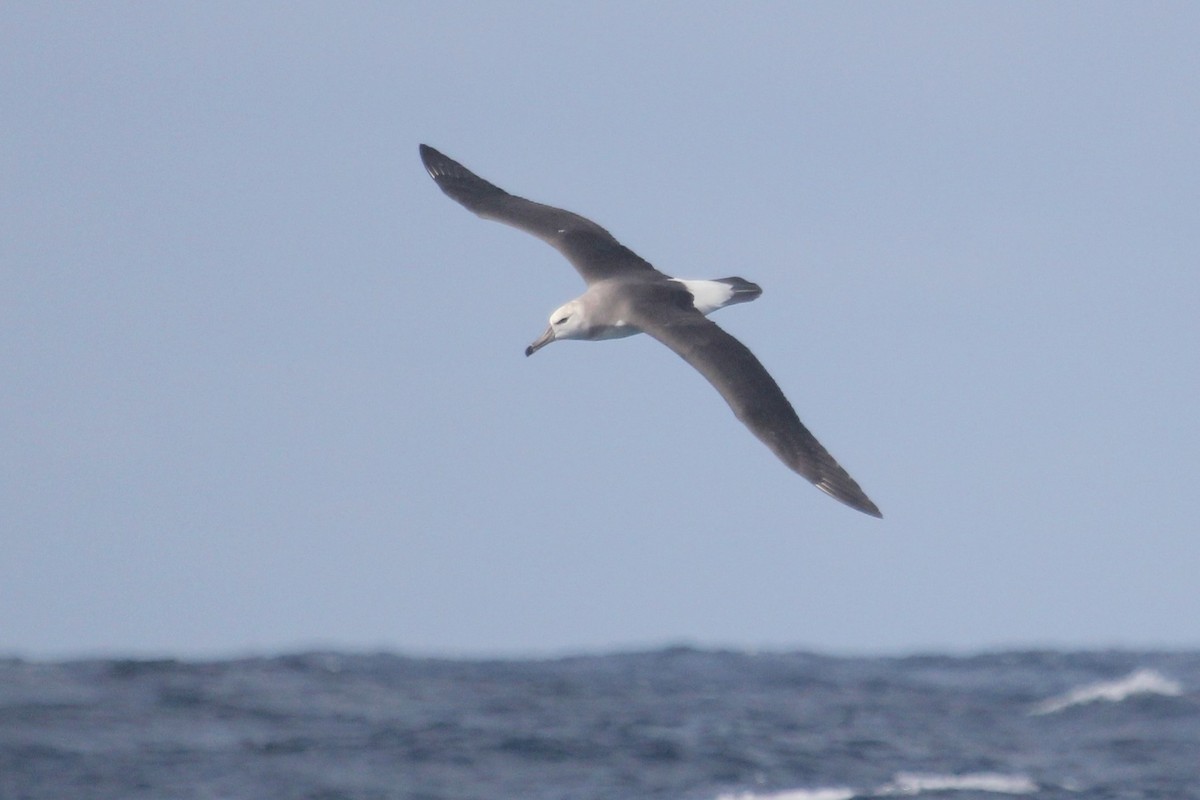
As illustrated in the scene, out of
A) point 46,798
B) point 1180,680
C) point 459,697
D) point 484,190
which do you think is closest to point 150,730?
point 46,798

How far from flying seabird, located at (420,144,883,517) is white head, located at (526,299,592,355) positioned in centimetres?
1

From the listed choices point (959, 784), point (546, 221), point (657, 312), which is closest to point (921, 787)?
point (959, 784)

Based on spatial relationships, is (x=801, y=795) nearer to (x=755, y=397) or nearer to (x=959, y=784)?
(x=959, y=784)

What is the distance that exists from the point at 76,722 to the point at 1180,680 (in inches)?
682

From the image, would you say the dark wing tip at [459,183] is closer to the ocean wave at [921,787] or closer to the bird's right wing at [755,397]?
the bird's right wing at [755,397]

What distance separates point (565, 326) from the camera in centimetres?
1848

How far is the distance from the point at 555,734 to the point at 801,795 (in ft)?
10.6

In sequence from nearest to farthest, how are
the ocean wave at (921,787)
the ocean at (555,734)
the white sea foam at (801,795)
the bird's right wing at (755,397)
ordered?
the bird's right wing at (755,397) → the ocean at (555,734) → the white sea foam at (801,795) → the ocean wave at (921,787)

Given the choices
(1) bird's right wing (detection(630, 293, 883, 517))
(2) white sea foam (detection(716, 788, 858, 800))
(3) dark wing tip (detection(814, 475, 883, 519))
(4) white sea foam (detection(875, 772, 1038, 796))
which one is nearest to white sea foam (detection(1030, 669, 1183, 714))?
(4) white sea foam (detection(875, 772, 1038, 796))

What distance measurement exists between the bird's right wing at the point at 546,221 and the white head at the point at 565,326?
808 mm

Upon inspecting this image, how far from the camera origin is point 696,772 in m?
20.4

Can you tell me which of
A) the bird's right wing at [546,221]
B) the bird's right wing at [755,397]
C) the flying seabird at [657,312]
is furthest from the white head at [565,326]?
the bird's right wing at [755,397]

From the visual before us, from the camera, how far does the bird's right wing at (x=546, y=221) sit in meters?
19.5

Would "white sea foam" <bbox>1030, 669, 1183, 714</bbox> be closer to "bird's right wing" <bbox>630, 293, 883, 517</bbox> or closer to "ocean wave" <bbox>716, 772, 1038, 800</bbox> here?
"ocean wave" <bbox>716, 772, 1038, 800</bbox>
